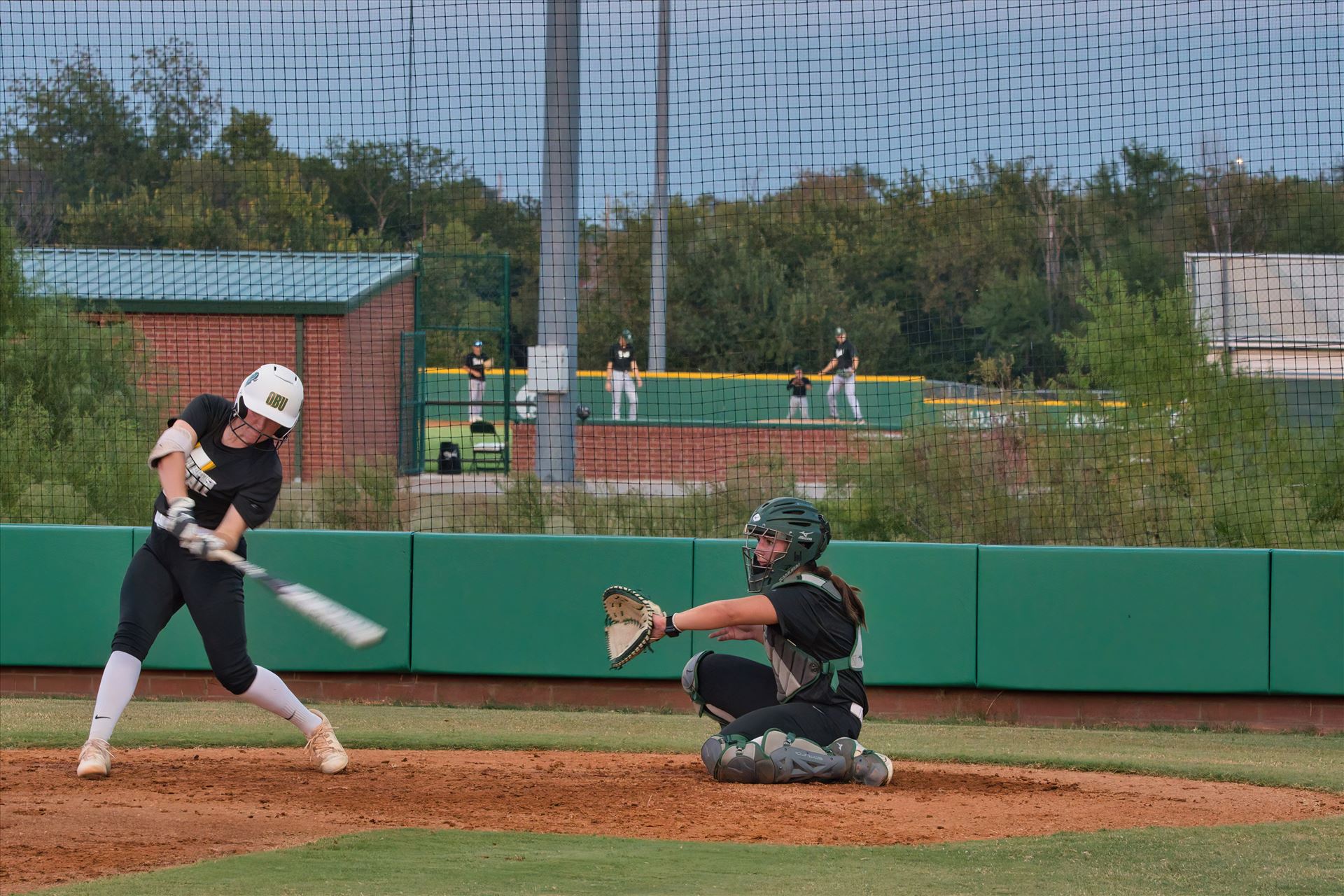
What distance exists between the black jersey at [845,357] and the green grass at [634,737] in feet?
44.0

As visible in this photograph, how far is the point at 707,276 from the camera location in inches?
1104

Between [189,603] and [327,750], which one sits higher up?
[189,603]

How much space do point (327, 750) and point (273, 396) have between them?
1.64 m

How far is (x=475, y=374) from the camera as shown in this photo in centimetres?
2105

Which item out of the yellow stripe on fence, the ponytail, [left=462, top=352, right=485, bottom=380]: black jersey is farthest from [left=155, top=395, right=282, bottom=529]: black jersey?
[left=462, top=352, right=485, bottom=380]: black jersey

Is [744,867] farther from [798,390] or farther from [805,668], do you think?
[798,390]

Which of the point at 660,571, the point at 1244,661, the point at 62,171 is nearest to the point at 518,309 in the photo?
the point at 62,171

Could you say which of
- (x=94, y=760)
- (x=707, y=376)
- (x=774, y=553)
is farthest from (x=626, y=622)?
(x=707, y=376)

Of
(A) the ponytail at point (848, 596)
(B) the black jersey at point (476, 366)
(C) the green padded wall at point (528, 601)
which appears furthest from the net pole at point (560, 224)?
(B) the black jersey at point (476, 366)

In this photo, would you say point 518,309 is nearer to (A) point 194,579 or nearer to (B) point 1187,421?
(B) point 1187,421

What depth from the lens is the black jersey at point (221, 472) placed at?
5902 mm

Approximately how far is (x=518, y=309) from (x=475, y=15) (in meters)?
13.0

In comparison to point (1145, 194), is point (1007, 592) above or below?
below

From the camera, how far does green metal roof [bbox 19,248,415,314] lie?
18.6 m
